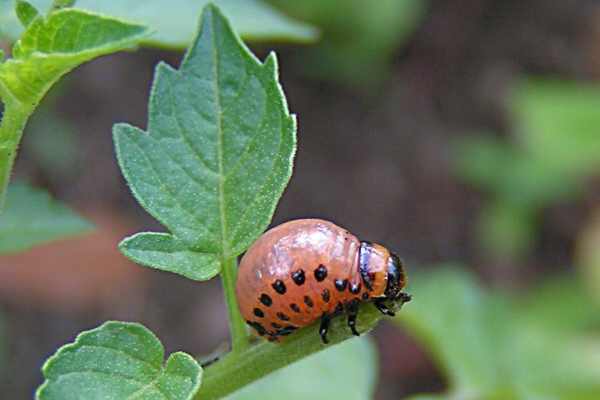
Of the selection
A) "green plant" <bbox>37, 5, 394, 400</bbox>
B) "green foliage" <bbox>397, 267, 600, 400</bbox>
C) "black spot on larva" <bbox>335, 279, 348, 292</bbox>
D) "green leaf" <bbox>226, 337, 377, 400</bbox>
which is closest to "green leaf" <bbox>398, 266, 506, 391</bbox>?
"green foliage" <bbox>397, 267, 600, 400</bbox>

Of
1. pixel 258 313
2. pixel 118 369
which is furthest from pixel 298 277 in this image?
pixel 118 369

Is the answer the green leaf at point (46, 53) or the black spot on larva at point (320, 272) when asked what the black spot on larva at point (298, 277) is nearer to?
the black spot on larva at point (320, 272)

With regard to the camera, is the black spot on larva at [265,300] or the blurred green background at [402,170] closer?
the black spot on larva at [265,300]

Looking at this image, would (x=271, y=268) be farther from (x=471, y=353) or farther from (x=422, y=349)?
(x=422, y=349)

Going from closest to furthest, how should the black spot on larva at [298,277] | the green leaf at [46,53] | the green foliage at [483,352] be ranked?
the green leaf at [46,53] → the black spot on larva at [298,277] → the green foliage at [483,352]

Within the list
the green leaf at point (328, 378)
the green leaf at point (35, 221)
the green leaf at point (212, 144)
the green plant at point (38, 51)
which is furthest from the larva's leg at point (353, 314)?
the green leaf at point (328, 378)

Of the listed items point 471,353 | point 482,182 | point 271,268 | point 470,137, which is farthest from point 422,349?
point 271,268
